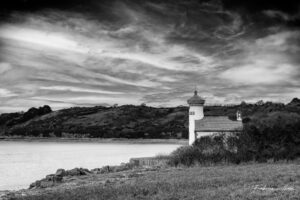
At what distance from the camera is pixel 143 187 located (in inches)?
561

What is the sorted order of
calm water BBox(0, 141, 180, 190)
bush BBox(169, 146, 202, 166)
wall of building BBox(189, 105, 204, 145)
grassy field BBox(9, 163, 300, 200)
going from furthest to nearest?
wall of building BBox(189, 105, 204, 145) < calm water BBox(0, 141, 180, 190) < bush BBox(169, 146, 202, 166) < grassy field BBox(9, 163, 300, 200)

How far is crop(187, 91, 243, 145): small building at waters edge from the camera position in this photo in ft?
120

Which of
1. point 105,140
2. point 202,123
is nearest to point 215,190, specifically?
point 202,123

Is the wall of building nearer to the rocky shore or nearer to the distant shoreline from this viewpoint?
the rocky shore

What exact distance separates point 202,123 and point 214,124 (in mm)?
1180

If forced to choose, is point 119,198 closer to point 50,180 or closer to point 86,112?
point 50,180

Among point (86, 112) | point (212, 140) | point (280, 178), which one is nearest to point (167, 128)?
point (86, 112)

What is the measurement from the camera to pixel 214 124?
37656 millimetres

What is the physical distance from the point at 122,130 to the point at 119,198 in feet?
486

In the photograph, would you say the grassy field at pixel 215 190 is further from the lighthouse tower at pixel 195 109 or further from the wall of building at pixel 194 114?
the lighthouse tower at pixel 195 109

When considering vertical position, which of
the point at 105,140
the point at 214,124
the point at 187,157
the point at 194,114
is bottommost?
the point at 105,140

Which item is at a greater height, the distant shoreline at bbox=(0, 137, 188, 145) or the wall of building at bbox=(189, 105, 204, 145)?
the wall of building at bbox=(189, 105, 204, 145)

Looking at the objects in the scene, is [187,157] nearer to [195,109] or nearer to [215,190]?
[215,190]

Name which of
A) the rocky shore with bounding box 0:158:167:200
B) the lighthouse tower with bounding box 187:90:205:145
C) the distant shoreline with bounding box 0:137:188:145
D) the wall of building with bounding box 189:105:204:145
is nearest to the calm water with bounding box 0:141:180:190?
the rocky shore with bounding box 0:158:167:200
